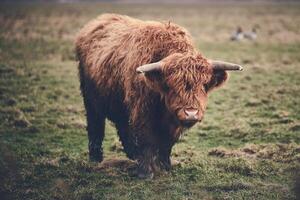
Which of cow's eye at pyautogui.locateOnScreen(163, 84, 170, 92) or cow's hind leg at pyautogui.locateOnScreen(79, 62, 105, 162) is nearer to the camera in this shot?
cow's eye at pyautogui.locateOnScreen(163, 84, 170, 92)

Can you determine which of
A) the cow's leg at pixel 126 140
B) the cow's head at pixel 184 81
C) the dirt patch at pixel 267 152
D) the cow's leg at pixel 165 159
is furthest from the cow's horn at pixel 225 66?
the dirt patch at pixel 267 152

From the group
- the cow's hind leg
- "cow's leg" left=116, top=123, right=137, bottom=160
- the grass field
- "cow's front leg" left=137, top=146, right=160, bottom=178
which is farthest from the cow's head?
the cow's hind leg

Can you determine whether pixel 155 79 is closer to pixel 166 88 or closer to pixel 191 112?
pixel 166 88

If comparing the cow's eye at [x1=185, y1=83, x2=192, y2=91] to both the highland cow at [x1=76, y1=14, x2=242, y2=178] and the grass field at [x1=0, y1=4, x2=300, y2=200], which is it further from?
the grass field at [x1=0, y1=4, x2=300, y2=200]

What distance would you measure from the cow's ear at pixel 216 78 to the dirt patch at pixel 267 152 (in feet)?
6.50

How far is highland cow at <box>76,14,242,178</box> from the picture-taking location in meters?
5.34

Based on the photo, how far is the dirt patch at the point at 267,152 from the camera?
6.98 metres

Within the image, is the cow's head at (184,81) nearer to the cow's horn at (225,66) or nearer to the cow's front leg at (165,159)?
the cow's horn at (225,66)

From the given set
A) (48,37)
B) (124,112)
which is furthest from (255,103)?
(48,37)

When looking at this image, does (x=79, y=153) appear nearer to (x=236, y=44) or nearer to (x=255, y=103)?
(x=255, y=103)

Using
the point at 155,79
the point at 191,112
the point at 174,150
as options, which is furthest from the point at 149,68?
the point at 174,150

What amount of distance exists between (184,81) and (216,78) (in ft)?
1.62

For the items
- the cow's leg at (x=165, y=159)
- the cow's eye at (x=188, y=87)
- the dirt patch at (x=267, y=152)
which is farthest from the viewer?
the dirt patch at (x=267, y=152)

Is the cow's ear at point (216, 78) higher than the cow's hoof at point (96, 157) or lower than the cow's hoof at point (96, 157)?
higher
